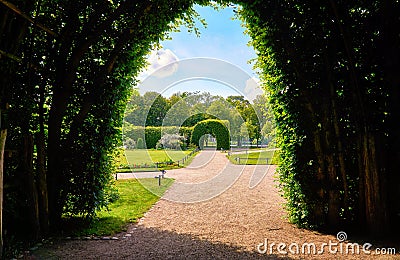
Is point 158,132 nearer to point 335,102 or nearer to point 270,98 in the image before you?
point 270,98

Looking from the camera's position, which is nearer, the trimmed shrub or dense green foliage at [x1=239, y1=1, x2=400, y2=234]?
dense green foliage at [x1=239, y1=1, x2=400, y2=234]

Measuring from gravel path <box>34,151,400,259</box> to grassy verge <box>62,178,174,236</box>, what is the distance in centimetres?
27

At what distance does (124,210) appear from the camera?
6.44 meters

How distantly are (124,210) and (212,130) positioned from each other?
1479cm

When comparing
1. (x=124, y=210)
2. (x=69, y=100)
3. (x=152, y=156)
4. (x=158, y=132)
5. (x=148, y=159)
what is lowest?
(x=124, y=210)

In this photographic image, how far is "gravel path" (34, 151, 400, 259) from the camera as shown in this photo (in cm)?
377

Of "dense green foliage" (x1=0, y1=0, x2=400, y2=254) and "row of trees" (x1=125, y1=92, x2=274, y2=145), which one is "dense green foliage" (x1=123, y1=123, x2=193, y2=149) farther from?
"dense green foliage" (x1=0, y1=0, x2=400, y2=254)

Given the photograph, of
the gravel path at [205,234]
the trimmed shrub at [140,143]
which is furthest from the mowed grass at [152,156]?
the gravel path at [205,234]

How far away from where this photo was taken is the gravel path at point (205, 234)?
3771 millimetres

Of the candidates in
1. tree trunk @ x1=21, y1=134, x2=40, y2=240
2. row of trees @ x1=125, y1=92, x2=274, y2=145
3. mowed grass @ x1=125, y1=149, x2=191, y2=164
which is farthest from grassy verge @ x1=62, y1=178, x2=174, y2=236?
row of trees @ x1=125, y1=92, x2=274, y2=145

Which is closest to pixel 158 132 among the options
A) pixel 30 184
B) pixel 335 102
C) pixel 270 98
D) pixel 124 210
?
pixel 124 210

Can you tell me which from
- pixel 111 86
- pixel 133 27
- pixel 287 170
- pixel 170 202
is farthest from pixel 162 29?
pixel 170 202

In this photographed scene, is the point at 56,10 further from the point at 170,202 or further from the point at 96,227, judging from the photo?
the point at 170,202

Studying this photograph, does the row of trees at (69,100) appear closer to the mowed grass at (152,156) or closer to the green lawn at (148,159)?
the green lawn at (148,159)
